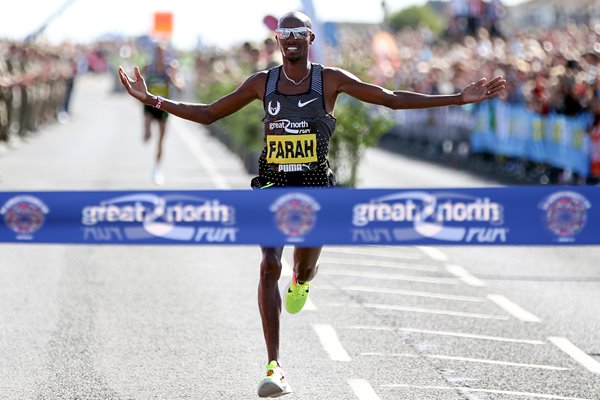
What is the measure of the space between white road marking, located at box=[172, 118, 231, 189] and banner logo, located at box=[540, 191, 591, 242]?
47.4 ft

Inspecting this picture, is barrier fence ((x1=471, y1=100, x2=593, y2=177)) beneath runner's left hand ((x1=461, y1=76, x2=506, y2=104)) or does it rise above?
above

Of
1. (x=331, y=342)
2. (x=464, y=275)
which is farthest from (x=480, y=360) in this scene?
(x=464, y=275)

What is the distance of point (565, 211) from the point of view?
6.74 metres

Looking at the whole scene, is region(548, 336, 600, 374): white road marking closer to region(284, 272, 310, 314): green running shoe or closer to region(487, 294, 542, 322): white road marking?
region(487, 294, 542, 322): white road marking

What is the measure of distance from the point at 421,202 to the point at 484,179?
1771cm

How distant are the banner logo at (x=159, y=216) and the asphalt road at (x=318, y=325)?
133cm

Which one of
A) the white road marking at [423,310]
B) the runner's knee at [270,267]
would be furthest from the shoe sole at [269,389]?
the white road marking at [423,310]

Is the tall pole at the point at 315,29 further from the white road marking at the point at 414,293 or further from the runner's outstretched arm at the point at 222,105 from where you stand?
the runner's outstretched arm at the point at 222,105

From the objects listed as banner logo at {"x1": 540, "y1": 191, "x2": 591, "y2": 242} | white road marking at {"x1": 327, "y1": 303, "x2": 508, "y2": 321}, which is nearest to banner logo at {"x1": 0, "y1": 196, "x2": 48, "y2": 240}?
banner logo at {"x1": 540, "y1": 191, "x2": 591, "y2": 242}

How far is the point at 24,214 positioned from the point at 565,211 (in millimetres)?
2538

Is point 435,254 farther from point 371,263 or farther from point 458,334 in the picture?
point 458,334

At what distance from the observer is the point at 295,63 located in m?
7.73

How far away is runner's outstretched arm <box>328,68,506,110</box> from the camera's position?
743 cm

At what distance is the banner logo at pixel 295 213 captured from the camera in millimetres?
6707
